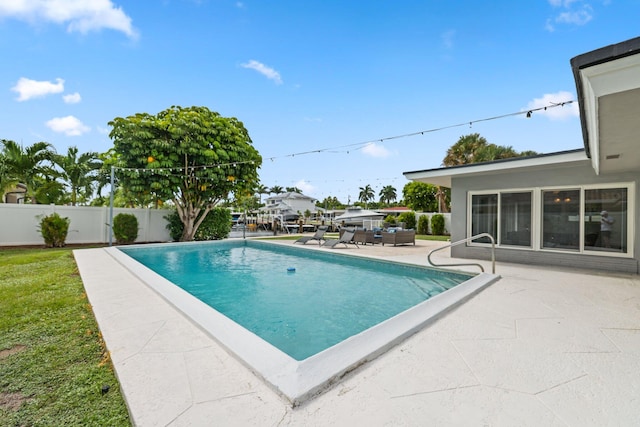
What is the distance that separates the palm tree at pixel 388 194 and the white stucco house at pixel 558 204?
65192 mm

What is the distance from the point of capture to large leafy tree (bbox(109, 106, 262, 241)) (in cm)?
1215

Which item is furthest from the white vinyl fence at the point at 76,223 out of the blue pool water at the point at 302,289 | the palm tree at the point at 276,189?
the palm tree at the point at 276,189

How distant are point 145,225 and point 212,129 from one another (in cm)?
619

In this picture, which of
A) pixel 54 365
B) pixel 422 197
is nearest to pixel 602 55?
pixel 54 365

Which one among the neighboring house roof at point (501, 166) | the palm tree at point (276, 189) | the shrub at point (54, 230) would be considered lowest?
the shrub at point (54, 230)

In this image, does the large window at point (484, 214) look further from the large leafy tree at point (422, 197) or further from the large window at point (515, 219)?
the large leafy tree at point (422, 197)

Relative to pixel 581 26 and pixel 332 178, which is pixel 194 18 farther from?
pixel 332 178

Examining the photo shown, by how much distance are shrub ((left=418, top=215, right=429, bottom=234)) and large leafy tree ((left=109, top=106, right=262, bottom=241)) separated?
12.4m

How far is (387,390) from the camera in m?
2.10

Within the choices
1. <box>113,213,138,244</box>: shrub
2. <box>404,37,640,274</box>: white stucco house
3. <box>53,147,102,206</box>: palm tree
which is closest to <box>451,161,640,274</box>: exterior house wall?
<box>404,37,640,274</box>: white stucco house

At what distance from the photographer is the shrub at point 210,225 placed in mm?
15148

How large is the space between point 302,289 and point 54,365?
438 centimetres

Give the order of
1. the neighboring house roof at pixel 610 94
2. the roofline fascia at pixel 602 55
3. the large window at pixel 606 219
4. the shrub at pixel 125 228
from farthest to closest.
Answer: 1. the shrub at pixel 125 228
2. the large window at pixel 606 219
3. the neighboring house roof at pixel 610 94
4. the roofline fascia at pixel 602 55

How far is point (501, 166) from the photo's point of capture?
766 cm
